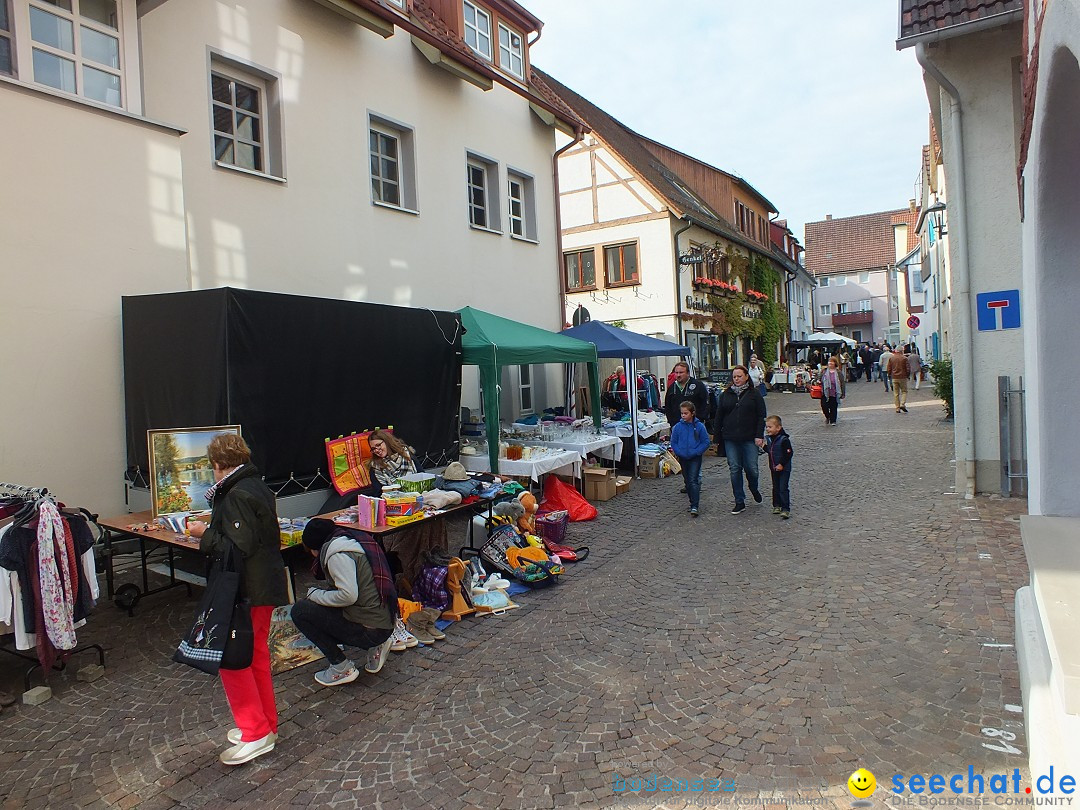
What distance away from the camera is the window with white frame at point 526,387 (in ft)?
43.7

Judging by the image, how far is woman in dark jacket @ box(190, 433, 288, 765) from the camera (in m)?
3.55

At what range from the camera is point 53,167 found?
243 inches

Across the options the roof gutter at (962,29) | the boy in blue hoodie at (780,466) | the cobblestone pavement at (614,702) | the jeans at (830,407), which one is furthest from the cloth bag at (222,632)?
the jeans at (830,407)

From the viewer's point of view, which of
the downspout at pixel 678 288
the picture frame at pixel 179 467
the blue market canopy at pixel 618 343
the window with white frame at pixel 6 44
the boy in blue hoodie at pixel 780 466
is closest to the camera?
the picture frame at pixel 179 467

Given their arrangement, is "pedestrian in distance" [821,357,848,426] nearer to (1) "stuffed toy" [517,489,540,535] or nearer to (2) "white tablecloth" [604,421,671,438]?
(2) "white tablecloth" [604,421,671,438]

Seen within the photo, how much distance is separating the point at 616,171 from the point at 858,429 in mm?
11700

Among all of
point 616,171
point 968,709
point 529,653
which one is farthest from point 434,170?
point 616,171

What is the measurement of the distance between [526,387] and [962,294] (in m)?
7.42

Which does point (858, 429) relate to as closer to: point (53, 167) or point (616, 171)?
point (616, 171)

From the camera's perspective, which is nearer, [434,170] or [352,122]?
[352,122]

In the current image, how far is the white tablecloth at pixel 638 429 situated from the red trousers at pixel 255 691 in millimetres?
7986

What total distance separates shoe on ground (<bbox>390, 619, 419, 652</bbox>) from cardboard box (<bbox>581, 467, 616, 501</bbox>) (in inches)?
204

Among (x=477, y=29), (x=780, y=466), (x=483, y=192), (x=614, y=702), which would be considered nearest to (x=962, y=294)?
(x=780, y=466)

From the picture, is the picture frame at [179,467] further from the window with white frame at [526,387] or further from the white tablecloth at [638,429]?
the window with white frame at [526,387]
